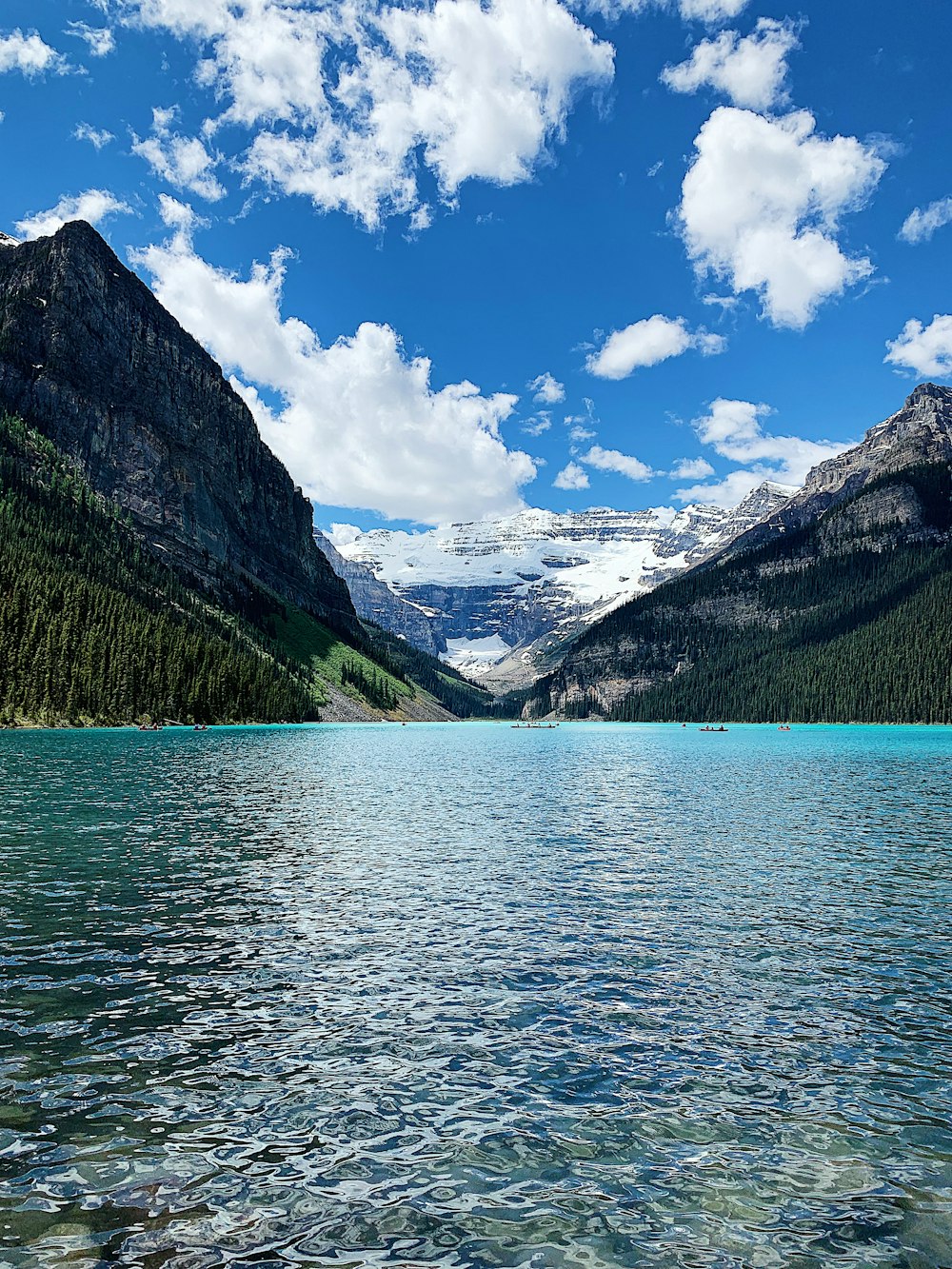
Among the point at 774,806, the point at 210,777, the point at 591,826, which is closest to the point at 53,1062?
the point at 591,826

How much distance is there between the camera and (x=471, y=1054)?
1673cm

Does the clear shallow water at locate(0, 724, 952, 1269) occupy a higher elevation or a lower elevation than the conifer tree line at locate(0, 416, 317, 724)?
lower

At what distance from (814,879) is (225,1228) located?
96.0ft

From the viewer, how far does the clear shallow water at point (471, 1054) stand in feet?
35.9

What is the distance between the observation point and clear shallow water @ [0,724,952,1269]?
35.9 feet

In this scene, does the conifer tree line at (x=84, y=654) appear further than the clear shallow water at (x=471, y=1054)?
Yes

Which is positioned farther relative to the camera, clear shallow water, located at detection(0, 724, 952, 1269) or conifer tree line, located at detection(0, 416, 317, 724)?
conifer tree line, located at detection(0, 416, 317, 724)

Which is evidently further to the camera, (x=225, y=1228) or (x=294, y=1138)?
(x=294, y=1138)

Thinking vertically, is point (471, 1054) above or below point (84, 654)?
below

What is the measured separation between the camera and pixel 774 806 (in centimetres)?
5916

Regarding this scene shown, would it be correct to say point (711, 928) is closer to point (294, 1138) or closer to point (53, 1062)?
point (294, 1138)

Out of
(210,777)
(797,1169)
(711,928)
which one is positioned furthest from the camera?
(210,777)

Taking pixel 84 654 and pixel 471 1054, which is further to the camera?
pixel 84 654

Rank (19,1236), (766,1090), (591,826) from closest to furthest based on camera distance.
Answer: (19,1236)
(766,1090)
(591,826)
